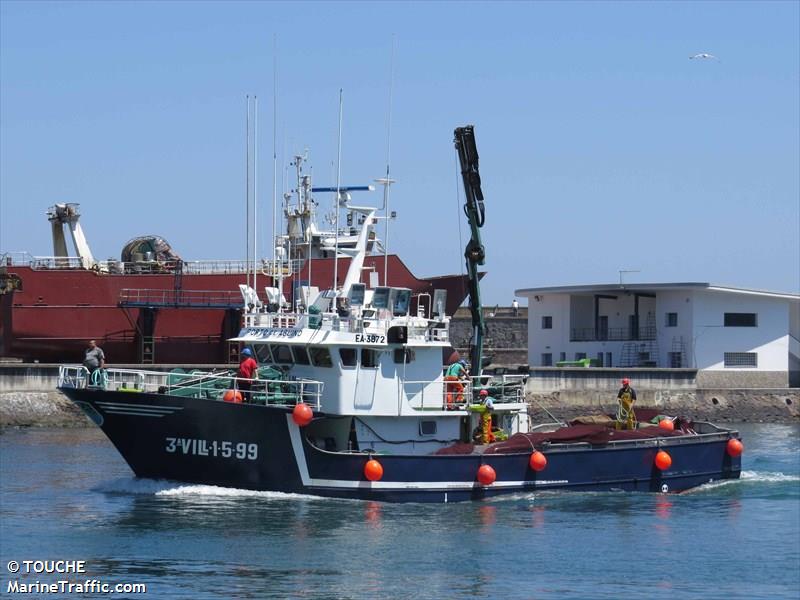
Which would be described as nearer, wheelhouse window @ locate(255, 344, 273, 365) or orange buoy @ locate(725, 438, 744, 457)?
wheelhouse window @ locate(255, 344, 273, 365)

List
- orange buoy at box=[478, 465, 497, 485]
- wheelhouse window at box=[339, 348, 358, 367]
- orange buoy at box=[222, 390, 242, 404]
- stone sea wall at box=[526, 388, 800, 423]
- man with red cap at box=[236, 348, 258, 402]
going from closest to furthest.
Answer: orange buoy at box=[222, 390, 242, 404] → man with red cap at box=[236, 348, 258, 402] → wheelhouse window at box=[339, 348, 358, 367] → orange buoy at box=[478, 465, 497, 485] → stone sea wall at box=[526, 388, 800, 423]

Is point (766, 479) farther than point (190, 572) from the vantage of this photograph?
Yes

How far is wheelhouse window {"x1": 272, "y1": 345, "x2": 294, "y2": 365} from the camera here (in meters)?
26.6

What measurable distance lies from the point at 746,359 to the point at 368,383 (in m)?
31.9

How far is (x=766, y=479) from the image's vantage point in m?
30.7

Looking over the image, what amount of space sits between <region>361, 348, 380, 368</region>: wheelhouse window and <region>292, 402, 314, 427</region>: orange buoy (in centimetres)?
185

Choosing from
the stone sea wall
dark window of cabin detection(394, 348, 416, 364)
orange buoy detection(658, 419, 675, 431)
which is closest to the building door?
the stone sea wall

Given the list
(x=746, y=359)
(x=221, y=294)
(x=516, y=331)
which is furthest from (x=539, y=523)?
(x=516, y=331)

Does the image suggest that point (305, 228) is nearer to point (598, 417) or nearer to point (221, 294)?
point (221, 294)

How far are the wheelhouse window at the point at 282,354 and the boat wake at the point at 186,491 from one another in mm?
2568

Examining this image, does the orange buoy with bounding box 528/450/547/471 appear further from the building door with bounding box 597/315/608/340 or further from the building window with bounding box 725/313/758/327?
→ the building door with bounding box 597/315/608/340

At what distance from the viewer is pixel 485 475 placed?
2622 cm

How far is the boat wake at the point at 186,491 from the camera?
25.5 m

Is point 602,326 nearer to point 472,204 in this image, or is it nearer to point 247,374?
point 472,204
